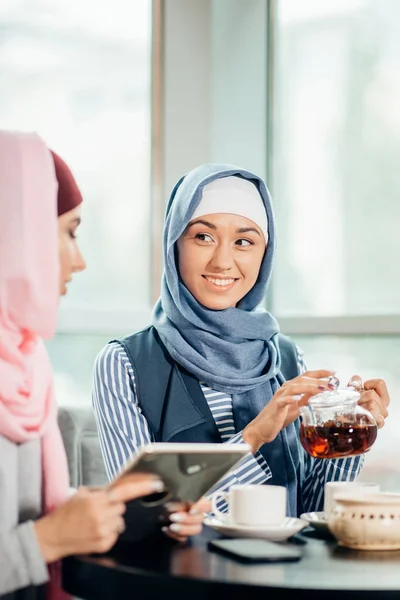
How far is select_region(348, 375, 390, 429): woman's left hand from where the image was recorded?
2.05 metres

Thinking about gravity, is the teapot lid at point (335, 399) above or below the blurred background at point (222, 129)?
below

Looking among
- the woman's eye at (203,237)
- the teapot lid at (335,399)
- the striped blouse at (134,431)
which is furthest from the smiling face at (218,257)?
the teapot lid at (335,399)

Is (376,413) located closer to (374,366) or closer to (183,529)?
(183,529)

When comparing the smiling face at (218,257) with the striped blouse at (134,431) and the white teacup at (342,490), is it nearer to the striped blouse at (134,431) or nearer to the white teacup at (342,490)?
the striped blouse at (134,431)

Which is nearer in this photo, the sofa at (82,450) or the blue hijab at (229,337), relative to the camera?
the blue hijab at (229,337)

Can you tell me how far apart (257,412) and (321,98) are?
1.48 meters

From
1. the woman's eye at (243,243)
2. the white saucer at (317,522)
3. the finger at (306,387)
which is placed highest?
the woman's eye at (243,243)

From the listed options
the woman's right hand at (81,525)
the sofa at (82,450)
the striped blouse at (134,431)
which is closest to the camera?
the woman's right hand at (81,525)

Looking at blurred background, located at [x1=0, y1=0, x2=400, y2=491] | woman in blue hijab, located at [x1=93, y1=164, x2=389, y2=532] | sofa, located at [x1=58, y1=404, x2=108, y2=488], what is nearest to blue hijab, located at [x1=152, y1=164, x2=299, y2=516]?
woman in blue hijab, located at [x1=93, y1=164, x2=389, y2=532]

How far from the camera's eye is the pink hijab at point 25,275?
1447mm

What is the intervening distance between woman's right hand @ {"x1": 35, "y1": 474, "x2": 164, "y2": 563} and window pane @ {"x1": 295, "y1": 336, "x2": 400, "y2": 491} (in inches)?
71.8

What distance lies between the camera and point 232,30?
11.3 ft

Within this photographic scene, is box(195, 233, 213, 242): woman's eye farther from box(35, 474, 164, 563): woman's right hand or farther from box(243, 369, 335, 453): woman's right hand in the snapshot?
box(35, 474, 164, 563): woman's right hand

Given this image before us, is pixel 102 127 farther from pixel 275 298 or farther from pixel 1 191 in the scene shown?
pixel 1 191
